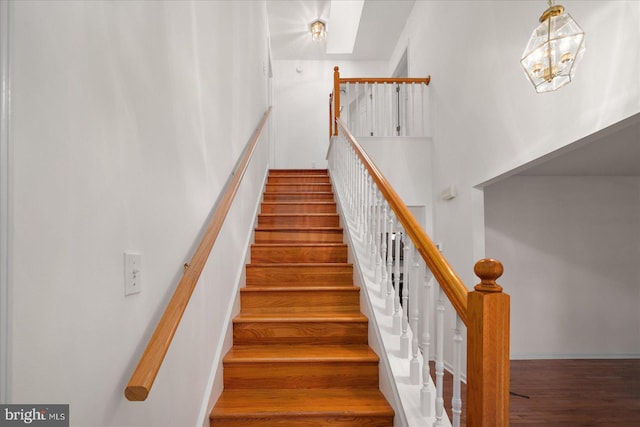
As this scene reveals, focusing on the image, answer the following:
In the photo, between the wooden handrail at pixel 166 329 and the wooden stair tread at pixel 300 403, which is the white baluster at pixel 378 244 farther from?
the wooden handrail at pixel 166 329

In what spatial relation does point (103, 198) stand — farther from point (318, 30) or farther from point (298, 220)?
point (318, 30)

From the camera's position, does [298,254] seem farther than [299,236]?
No

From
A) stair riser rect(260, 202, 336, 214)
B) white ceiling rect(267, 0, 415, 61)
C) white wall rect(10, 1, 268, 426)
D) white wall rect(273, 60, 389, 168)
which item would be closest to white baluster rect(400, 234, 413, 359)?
white wall rect(10, 1, 268, 426)

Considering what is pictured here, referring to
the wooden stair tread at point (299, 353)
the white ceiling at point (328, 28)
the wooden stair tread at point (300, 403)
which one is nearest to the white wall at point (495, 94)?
the white ceiling at point (328, 28)

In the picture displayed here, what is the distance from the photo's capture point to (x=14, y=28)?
25.5 inches

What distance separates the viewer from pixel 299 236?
3.56 metres

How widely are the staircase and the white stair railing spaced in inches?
7.2

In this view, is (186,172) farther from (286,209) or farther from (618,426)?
(618,426)

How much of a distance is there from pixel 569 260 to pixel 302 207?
10.5 ft

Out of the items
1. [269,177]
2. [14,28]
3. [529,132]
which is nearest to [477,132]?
[529,132]

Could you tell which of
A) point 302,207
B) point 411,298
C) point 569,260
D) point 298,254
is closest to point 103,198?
point 411,298

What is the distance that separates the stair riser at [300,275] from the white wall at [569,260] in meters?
2.52

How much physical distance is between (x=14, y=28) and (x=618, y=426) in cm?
385

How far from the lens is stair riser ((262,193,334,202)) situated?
15.0 ft
